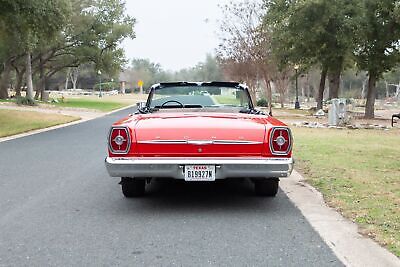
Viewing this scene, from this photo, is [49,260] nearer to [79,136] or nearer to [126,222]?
[126,222]

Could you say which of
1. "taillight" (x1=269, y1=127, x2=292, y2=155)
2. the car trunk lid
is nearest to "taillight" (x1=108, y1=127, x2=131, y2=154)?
the car trunk lid

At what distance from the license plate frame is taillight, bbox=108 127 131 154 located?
0.73 meters

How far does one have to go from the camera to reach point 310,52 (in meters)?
31.5

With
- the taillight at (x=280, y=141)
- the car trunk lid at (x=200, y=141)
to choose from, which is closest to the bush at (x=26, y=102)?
the car trunk lid at (x=200, y=141)

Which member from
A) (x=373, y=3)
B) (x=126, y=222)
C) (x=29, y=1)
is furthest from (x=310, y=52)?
(x=126, y=222)

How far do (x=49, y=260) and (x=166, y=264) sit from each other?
0.96m

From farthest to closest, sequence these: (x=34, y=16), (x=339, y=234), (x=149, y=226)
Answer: (x=34, y=16), (x=149, y=226), (x=339, y=234)

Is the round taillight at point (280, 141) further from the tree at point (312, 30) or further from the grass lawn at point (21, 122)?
the tree at point (312, 30)

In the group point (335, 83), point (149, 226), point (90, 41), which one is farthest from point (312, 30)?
point (149, 226)

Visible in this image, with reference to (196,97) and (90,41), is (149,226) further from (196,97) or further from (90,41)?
(90,41)

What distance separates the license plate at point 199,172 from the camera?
571cm

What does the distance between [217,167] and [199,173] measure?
0.70ft

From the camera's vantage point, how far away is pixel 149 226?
17.4ft

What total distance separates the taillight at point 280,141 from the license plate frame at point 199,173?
726 millimetres
